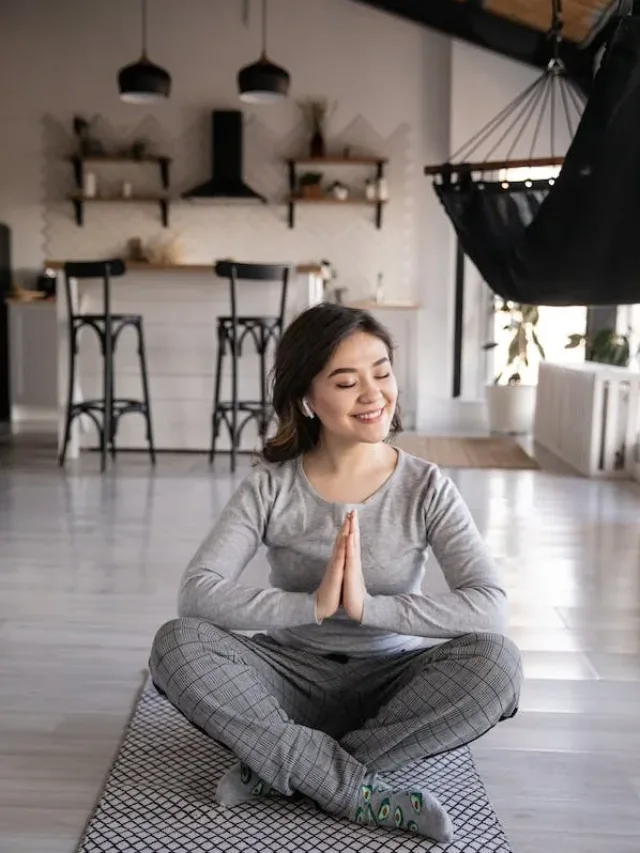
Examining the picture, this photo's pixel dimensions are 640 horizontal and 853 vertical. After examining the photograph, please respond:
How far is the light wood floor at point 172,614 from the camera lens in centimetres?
155

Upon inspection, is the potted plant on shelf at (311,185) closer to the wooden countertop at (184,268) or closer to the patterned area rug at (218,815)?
the wooden countertop at (184,268)

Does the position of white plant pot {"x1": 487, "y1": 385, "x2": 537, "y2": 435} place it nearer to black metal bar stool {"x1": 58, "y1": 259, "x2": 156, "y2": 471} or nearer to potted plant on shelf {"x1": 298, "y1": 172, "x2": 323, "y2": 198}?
potted plant on shelf {"x1": 298, "y1": 172, "x2": 323, "y2": 198}

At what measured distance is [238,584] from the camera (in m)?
1.56

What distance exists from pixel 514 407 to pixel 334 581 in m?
5.59

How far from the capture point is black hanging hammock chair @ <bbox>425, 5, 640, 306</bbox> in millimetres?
2484

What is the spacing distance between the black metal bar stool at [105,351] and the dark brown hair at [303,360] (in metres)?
3.31

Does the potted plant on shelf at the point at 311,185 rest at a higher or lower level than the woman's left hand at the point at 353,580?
higher

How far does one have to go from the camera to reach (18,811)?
1508 mm

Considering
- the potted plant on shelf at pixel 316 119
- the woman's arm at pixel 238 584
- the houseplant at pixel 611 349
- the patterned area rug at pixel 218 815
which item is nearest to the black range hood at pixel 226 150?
the potted plant on shelf at pixel 316 119

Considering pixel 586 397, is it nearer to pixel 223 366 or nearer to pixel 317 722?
pixel 223 366

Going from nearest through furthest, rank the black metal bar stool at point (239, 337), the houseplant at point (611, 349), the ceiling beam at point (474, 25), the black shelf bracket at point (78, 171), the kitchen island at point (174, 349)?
1. the black metal bar stool at point (239, 337)
2. the kitchen island at point (174, 349)
3. the houseplant at point (611, 349)
4. the ceiling beam at point (474, 25)
5. the black shelf bracket at point (78, 171)

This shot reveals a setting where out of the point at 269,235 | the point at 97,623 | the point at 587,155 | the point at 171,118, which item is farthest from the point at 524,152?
the point at 97,623

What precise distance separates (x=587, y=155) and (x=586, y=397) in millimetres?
2608

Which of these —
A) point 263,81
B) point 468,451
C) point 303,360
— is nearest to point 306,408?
point 303,360
